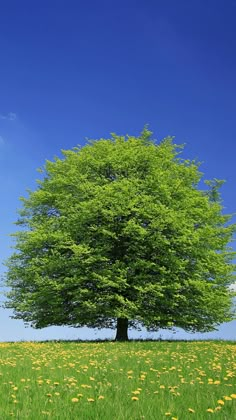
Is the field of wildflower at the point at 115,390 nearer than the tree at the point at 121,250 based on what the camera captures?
Yes

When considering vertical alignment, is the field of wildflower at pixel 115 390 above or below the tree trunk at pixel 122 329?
below

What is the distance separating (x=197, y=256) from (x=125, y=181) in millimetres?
6323

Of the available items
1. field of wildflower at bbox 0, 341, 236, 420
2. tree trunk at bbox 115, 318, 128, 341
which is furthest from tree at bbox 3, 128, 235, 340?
field of wildflower at bbox 0, 341, 236, 420

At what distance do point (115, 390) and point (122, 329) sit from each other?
1918cm

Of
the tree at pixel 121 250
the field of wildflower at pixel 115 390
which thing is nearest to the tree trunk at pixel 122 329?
the tree at pixel 121 250

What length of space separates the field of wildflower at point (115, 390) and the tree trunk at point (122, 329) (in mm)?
12726

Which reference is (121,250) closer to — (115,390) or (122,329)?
(122,329)

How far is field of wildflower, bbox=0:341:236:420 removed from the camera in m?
7.52

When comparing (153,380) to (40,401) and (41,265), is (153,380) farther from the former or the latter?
(41,265)

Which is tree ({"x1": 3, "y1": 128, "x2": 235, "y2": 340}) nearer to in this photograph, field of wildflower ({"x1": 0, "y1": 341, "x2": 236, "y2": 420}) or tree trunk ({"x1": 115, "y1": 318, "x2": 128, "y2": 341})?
tree trunk ({"x1": 115, "y1": 318, "x2": 128, "y2": 341})

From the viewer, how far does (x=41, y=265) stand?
29.5 meters

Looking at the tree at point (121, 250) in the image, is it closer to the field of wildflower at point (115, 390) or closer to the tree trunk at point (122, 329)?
the tree trunk at point (122, 329)

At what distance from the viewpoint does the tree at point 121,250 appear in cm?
2675

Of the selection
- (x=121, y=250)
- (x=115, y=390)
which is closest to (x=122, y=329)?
(x=121, y=250)
